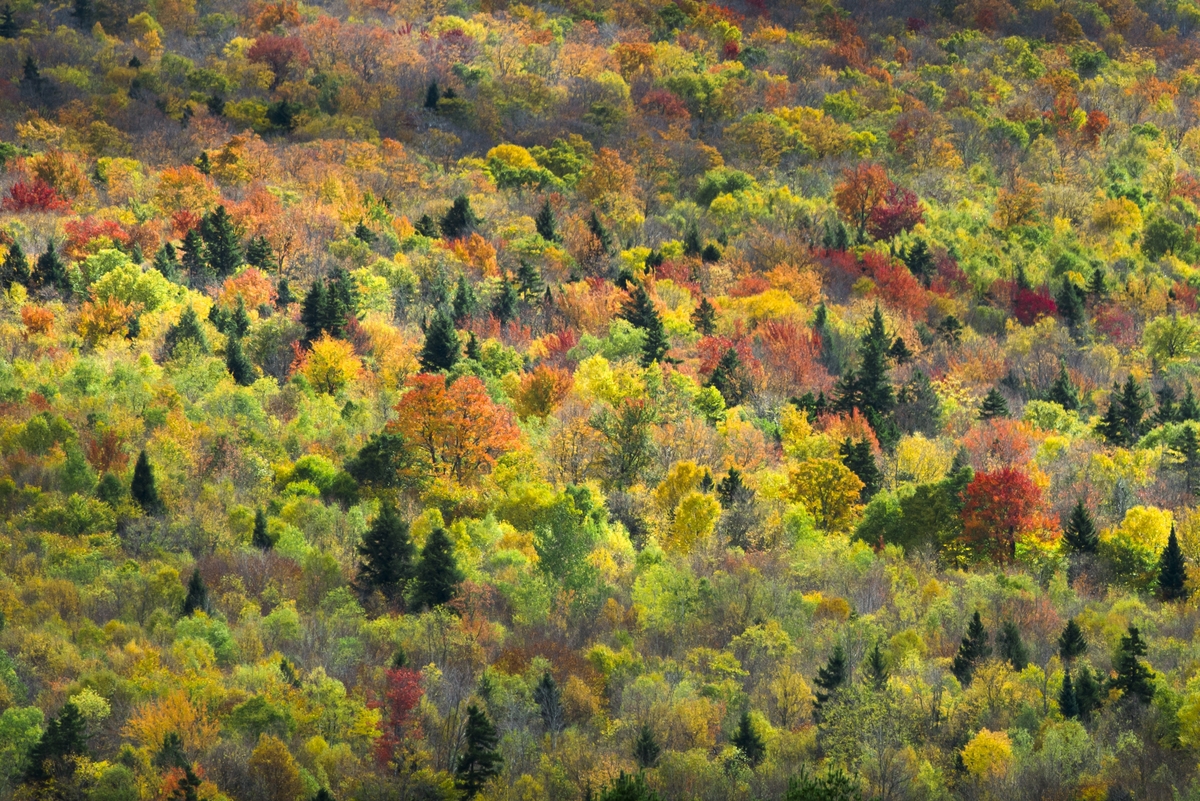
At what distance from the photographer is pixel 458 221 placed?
135500mm

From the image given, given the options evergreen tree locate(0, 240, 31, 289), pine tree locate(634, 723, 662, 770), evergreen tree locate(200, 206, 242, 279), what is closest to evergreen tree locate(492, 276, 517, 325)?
evergreen tree locate(200, 206, 242, 279)

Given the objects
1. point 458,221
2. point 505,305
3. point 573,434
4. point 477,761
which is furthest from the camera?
point 458,221

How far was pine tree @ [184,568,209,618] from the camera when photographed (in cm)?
7075

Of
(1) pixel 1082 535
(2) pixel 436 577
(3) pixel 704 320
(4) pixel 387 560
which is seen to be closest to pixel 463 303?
(3) pixel 704 320

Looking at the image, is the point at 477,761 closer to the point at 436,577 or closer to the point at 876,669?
the point at 436,577

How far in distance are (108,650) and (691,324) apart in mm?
59816

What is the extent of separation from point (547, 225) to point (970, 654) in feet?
250

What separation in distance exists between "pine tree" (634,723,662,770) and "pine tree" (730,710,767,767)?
287cm

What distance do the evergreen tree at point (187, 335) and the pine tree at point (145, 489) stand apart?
17.6 metres

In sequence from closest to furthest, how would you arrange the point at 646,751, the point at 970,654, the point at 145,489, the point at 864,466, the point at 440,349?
1. the point at 646,751
2. the point at 970,654
3. the point at 145,489
4. the point at 864,466
5. the point at 440,349

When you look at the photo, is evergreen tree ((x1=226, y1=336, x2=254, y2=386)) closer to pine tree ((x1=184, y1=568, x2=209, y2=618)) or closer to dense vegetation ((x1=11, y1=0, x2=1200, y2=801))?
dense vegetation ((x1=11, y1=0, x2=1200, y2=801))

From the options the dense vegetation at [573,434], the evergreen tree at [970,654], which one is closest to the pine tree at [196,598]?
the dense vegetation at [573,434]

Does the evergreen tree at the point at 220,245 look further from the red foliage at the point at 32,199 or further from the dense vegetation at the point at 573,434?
the red foliage at the point at 32,199

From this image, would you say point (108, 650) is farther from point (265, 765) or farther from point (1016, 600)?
point (1016, 600)
